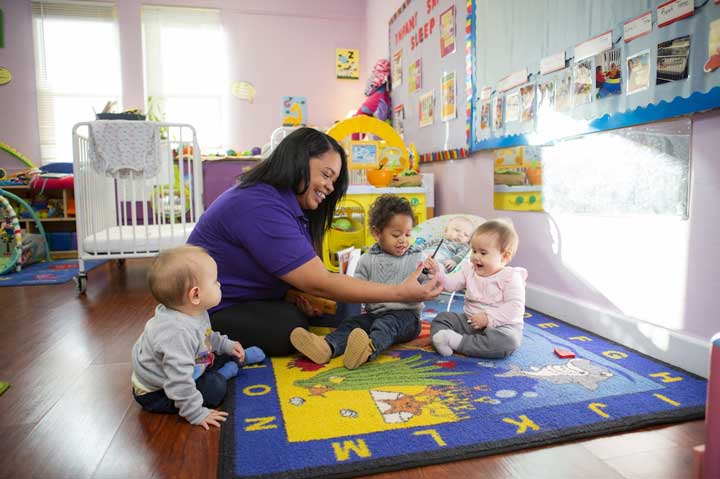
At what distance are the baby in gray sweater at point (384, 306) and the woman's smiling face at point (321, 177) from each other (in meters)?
0.28

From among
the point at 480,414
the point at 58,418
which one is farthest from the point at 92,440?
the point at 480,414

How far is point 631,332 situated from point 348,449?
1.19 metres

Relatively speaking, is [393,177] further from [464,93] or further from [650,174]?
[650,174]

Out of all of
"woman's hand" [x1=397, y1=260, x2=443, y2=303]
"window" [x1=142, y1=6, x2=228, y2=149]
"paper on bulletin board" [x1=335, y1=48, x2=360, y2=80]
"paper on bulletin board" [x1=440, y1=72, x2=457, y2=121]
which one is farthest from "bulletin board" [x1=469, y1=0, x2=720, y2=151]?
"window" [x1=142, y1=6, x2=228, y2=149]

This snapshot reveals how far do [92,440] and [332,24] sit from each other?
200 inches

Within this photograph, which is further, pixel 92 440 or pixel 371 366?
pixel 371 366

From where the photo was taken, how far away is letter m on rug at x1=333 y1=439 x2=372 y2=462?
971 mm

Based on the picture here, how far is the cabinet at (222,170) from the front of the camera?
4.56 meters

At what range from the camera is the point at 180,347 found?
1.14 meters

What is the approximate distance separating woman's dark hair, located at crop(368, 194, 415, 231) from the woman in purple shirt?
0.62 feet

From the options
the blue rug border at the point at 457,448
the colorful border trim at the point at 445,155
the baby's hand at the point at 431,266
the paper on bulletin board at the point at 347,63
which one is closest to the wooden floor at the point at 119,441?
Answer: the blue rug border at the point at 457,448

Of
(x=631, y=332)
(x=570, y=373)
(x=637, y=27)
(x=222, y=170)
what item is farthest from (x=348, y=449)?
(x=222, y=170)

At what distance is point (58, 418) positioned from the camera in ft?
3.91

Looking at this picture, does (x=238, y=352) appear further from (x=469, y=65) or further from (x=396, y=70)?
(x=396, y=70)
